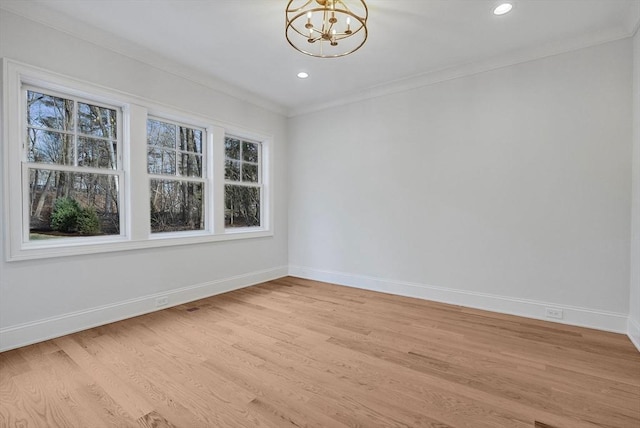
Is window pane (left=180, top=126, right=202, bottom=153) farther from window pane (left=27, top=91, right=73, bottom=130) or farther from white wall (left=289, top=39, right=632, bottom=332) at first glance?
white wall (left=289, top=39, right=632, bottom=332)

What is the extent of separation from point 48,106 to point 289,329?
10.2 ft

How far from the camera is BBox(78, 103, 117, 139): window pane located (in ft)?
9.71

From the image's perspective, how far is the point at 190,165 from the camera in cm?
393

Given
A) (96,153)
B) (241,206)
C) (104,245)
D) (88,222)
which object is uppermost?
(96,153)

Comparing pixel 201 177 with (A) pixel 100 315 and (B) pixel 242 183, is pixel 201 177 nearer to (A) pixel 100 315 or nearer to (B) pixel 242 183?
(B) pixel 242 183

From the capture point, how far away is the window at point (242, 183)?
175 inches

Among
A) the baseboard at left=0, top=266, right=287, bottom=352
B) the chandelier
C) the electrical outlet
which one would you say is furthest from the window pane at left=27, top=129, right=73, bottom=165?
the electrical outlet

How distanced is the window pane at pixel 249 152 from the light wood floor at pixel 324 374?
2.51m

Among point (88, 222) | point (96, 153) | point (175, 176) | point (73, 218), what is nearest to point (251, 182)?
point (175, 176)

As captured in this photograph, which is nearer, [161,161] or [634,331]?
[634,331]

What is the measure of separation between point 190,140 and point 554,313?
470cm

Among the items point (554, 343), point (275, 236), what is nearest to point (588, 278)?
point (554, 343)

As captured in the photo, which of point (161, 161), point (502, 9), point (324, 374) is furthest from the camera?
point (161, 161)

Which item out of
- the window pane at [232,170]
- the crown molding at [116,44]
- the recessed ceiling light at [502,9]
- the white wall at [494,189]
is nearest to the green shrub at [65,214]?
the crown molding at [116,44]
